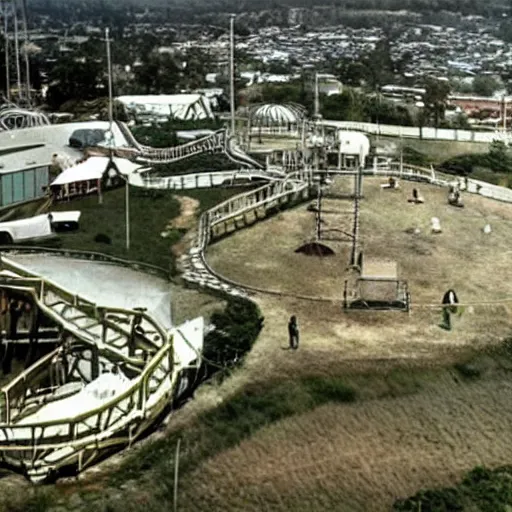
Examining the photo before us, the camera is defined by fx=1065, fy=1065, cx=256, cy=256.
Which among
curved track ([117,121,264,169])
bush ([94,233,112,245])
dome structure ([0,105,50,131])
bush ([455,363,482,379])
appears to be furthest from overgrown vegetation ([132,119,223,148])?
bush ([455,363,482,379])

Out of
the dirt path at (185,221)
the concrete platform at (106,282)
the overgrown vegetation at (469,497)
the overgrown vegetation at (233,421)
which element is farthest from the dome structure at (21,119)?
the overgrown vegetation at (469,497)

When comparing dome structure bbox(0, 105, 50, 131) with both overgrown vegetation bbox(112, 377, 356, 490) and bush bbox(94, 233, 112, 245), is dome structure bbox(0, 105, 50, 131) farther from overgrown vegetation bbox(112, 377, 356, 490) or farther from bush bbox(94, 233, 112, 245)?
overgrown vegetation bbox(112, 377, 356, 490)

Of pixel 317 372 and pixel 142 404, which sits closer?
pixel 142 404

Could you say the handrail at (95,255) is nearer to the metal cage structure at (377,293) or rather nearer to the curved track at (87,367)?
the curved track at (87,367)

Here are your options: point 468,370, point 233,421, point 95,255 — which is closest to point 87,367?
point 233,421

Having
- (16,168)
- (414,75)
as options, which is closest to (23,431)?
(16,168)

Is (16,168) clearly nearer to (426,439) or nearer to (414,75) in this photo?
(426,439)
